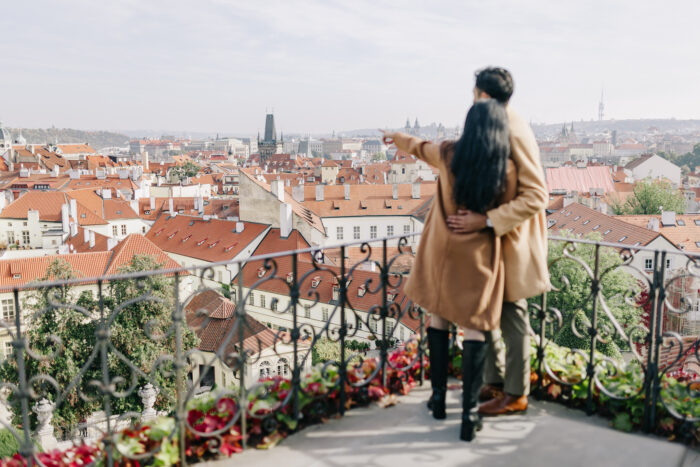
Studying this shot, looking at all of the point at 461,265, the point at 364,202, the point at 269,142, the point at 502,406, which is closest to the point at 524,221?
the point at 461,265

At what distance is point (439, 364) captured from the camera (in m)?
3.54

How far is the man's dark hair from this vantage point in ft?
10.3

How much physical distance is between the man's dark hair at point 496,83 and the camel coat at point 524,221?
9 centimetres

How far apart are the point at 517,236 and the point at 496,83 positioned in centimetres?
82

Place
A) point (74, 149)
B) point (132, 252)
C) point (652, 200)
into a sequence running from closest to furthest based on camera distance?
point (132, 252) < point (652, 200) < point (74, 149)

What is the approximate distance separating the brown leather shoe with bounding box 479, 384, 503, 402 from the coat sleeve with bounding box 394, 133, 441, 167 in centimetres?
150

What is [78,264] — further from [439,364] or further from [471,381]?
[471,381]

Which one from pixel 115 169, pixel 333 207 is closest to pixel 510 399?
pixel 333 207

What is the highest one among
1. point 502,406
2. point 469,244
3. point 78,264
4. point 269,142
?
point 269,142

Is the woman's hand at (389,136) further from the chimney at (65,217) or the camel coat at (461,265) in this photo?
the chimney at (65,217)

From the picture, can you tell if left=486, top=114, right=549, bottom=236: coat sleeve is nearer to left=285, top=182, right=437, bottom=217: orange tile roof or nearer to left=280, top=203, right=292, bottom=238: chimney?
left=280, top=203, right=292, bottom=238: chimney

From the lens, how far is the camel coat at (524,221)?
121 inches

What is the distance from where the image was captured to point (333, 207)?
174ft

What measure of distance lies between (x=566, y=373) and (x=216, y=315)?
23.6 meters
